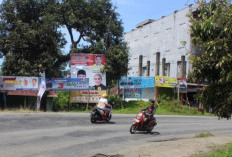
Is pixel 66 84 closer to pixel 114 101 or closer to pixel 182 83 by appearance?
pixel 114 101

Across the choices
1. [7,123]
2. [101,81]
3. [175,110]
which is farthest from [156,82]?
[7,123]

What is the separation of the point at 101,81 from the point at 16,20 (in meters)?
9.41

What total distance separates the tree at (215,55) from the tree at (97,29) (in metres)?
20.3

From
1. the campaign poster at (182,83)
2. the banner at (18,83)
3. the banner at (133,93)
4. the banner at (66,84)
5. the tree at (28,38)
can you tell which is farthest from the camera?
the banner at (133,93)

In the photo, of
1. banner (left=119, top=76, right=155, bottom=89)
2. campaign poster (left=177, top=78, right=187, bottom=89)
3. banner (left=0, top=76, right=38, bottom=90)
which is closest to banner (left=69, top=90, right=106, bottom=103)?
banner (left=0, top=76, right=38, bottom=90)

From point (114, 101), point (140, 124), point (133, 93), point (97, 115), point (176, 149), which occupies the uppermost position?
point (133, 93)

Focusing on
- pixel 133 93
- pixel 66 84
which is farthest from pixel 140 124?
pixel 133 93

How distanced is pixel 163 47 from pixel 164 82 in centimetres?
1700

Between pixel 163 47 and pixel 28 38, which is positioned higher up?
pixel 163 47

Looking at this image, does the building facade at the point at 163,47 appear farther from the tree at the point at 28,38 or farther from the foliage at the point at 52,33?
the tree at the point at 28,38

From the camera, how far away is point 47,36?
26.5 metres

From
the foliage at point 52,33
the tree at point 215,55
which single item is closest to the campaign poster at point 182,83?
the foliage at point 52,33

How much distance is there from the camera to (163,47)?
4809 cm

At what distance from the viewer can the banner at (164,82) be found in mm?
31641
